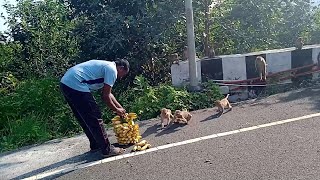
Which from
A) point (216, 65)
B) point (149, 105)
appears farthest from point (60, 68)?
point (216, 65)

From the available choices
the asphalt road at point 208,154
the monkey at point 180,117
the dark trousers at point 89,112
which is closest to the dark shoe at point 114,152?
the dark trousers at point 89,112

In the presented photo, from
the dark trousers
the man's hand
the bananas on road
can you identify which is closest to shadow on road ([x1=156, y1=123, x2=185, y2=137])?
the bananas on road

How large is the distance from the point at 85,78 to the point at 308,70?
203 inches

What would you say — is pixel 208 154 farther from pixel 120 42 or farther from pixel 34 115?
pixel 120 42

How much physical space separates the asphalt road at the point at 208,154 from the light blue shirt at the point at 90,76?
94 cm

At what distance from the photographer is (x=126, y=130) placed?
5.53 m

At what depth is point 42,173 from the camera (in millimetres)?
4910

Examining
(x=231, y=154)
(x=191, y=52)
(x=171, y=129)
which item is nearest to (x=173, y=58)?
(x=191, y=52)

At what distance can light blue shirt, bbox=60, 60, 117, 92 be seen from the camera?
509 cm

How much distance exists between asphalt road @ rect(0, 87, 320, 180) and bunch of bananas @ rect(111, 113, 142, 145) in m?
0.16

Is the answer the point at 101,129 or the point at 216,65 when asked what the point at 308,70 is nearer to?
the point at 216,65

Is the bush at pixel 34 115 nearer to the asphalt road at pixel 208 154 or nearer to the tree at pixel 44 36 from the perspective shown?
the asphalt road at pixel 208 154

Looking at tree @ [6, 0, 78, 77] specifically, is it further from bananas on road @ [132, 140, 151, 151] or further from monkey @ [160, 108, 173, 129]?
bananas on road @ [132, 140, 151, 151]

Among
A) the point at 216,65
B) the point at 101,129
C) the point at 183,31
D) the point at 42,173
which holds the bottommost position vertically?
the point at 42,173
